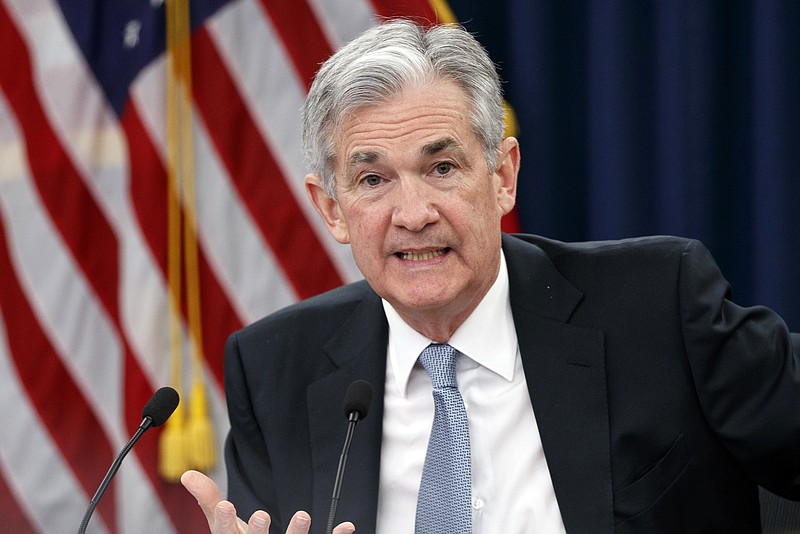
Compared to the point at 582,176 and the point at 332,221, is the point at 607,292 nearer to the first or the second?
the point at 332,221

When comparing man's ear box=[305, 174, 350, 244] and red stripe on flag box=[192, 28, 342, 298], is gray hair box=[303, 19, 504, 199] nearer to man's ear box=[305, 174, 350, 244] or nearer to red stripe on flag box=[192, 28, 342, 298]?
man's ear box=[305, 174, 350, 244]

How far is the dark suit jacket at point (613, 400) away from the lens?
1.75 meters

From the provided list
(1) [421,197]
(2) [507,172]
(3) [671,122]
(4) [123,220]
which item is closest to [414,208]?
(1) [421,197]

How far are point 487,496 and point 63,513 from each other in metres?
1.82

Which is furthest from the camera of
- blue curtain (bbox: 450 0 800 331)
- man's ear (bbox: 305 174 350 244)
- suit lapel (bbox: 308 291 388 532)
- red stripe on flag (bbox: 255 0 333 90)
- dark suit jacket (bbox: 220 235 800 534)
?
red stripe on flag (bbox: 255 0 333 90)

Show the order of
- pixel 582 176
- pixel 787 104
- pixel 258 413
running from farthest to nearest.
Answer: pixel 582 176 < pixel 787 104 < pixel 258 413

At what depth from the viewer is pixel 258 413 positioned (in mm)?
2055

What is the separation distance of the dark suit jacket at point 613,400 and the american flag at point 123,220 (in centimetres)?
113

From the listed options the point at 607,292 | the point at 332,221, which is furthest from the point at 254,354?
the point at 607,292

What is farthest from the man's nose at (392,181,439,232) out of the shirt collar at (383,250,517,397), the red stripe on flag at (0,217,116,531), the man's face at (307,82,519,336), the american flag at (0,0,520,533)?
the red stripe on flag at (0,217,116,531)

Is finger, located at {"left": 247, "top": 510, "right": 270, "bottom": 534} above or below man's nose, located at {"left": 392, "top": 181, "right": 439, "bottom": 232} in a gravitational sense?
below

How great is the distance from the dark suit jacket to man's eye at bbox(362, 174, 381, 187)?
32 cm

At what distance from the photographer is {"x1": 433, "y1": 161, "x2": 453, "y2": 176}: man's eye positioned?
5.91 feet

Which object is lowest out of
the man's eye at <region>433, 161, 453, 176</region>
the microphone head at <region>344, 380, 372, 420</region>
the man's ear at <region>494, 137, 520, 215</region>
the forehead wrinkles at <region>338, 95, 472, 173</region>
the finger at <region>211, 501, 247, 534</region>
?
the finger at <region>211, 501, 247, 534</region>
